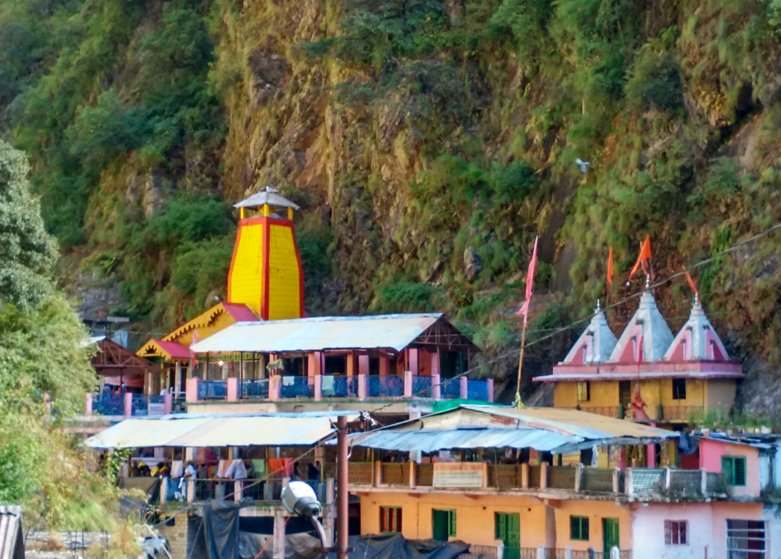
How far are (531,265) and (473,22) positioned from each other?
13439 millimetres

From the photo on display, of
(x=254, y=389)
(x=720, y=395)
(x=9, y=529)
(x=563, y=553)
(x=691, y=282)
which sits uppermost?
(x=691, y=282)

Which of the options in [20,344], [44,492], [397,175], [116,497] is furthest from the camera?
[397,175]

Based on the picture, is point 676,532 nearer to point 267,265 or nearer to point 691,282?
point 691,282

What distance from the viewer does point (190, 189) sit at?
219ft

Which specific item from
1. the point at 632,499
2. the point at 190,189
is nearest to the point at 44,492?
the point at 632,499

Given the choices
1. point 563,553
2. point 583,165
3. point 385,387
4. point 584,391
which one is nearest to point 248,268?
point 385,387

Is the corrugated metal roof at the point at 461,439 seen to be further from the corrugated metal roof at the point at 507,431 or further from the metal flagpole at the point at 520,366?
the metal flagpole at the point at 520,366

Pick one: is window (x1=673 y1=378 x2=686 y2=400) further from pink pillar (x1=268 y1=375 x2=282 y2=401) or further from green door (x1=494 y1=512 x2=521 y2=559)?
pink pillar (x1=268 y1=375 x2=282 y2=401)

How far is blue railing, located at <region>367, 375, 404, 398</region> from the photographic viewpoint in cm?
4653

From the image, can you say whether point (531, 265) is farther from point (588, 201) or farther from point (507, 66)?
point (507, 66)

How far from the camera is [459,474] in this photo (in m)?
42.2

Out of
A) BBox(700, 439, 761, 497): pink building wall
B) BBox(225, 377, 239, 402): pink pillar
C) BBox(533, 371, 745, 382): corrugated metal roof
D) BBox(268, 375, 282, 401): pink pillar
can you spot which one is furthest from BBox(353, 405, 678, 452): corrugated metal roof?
BBox(225, 377, 239, 402): pink pillar

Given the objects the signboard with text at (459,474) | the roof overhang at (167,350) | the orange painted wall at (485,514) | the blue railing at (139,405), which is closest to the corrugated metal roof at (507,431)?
the signboard with text at (459,474)

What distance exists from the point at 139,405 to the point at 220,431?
8.07 m
